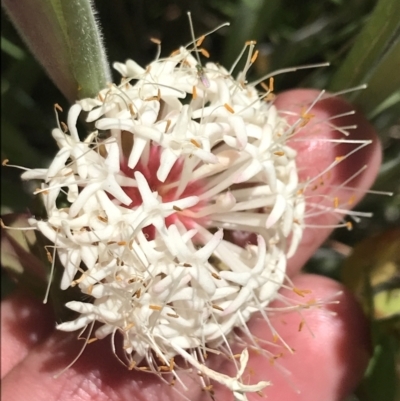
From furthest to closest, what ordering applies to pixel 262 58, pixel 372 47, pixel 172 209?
pixel 262 58, pixel 372 47, pixel 172 209

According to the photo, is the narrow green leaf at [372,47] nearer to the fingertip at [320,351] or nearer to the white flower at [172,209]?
the white flower at [172,209]

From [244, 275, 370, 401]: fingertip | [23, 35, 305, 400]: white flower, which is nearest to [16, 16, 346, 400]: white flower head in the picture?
[23, 35, 305, 400]: white flower

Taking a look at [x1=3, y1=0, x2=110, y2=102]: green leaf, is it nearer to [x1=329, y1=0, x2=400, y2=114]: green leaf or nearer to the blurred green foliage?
the blurred green foliage

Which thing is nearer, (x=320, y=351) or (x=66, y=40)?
(x=66, y=40)

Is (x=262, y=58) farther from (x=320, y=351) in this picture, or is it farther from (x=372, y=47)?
(x=320, y=351)

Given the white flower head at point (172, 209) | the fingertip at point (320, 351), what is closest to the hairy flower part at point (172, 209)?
the white flower head at point (172, 209)

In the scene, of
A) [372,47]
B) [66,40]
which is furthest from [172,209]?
[372,47]
